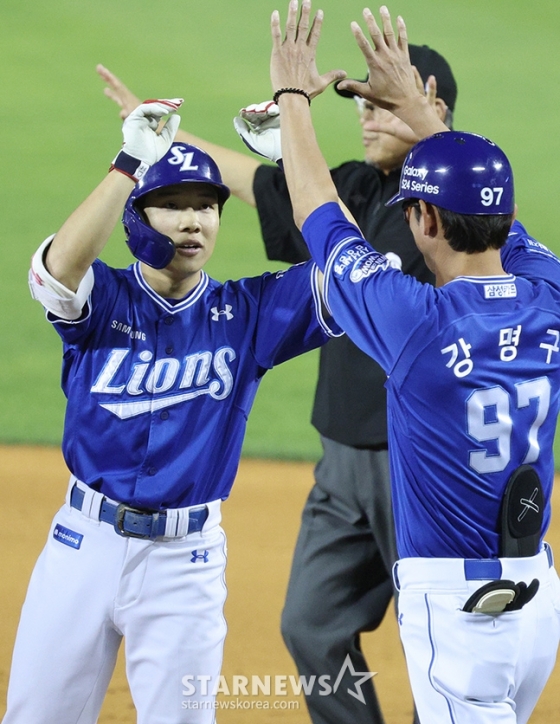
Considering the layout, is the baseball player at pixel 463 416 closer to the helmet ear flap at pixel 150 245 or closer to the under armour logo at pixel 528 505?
the under armour logo at pixel 528 505

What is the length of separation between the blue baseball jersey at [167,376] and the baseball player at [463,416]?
1.51 feet

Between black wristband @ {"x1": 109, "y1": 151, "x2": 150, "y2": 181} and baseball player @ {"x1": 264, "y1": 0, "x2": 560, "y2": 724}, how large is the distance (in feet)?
1.48

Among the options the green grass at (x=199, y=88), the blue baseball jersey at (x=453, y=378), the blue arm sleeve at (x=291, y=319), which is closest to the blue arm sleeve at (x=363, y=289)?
the blue baseball jersey at (x=453, y=378)

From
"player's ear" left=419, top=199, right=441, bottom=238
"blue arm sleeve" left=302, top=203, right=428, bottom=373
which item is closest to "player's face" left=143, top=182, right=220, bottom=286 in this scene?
"blue arm sleeve" left=302, top=203, right=428, bottom=373

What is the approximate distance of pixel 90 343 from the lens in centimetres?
310

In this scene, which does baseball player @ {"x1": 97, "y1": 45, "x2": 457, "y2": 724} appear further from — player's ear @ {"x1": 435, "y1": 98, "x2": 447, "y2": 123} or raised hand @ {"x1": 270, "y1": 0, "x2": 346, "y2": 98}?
raised hand @ {"x1": 270, "y1": 0, "x2": 346, "y2": 98}

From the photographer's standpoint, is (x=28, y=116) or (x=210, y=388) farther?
(x=28, y=116)

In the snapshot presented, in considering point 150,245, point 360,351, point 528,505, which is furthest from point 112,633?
point 360,351

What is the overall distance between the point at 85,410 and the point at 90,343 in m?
0.20

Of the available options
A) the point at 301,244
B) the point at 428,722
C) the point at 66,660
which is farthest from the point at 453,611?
the point at 301,244

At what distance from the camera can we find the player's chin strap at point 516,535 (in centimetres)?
259

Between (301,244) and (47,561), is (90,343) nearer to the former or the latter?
(47,561)

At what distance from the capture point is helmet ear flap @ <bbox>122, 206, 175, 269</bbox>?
300 cm

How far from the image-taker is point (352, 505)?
3.85 metres
